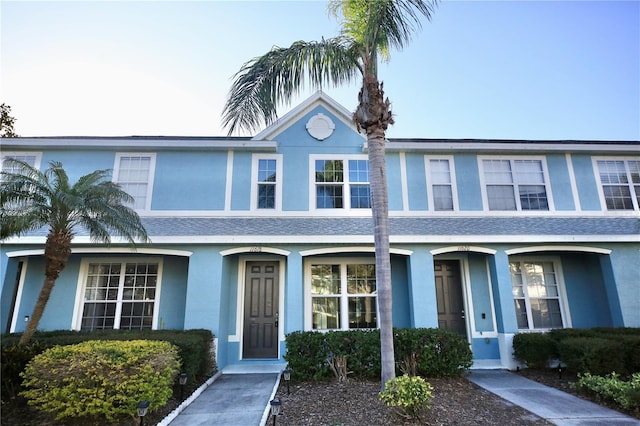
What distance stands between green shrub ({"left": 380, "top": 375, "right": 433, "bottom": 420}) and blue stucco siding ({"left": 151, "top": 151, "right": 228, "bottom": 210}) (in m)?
6.92

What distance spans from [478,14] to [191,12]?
26.3 ft

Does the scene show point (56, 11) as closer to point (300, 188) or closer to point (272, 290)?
point (300, 188)

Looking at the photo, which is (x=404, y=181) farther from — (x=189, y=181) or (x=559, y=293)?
(x=189, y=181)

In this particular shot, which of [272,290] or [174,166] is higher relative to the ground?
[174,166]

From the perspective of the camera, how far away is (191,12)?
28.9 feet

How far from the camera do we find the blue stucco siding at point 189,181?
9.91m

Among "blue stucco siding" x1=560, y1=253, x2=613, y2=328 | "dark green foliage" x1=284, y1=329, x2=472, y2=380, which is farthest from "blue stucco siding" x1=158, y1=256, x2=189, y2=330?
"blue stucco siding" x1=560, y1=253, x2=613, y2=328

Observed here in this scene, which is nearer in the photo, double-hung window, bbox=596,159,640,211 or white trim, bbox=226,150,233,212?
white trim, bbox=226,150,233,212

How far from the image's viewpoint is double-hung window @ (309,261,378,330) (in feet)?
32.9

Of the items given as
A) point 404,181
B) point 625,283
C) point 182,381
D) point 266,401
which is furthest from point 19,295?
point 625,283

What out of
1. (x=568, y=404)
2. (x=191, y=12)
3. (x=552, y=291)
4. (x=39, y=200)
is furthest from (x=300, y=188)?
(x=552, y=291)

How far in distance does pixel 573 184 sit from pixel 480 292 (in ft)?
15.5

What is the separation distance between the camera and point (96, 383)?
5.08 m

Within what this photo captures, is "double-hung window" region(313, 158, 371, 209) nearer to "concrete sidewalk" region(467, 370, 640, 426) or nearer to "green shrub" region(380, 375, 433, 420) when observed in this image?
"concrete sidewalk" region(467, 370, 640, 426)
